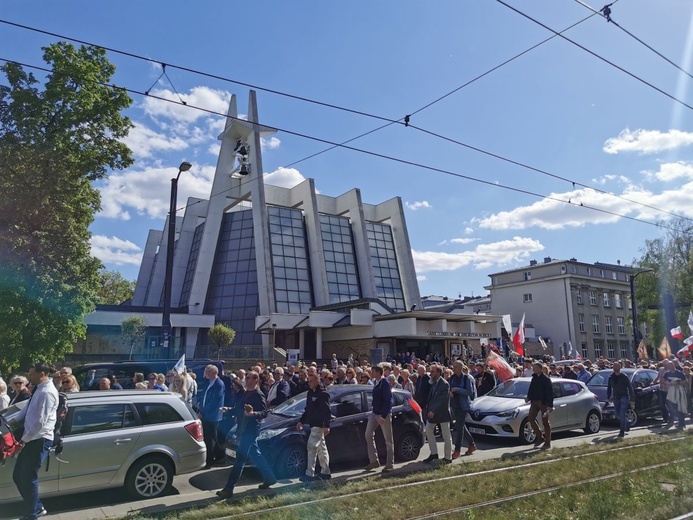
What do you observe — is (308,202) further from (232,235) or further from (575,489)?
(575,489)

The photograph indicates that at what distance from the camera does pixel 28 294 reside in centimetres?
1547

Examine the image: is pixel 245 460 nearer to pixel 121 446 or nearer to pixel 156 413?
pixel 156 413

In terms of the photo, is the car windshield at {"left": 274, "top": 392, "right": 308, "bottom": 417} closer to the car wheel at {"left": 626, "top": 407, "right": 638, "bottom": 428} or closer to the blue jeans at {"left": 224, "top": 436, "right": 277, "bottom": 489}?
the blue jeans at {"left": 224, "top": 436, "right": 277, "bottom": 489}

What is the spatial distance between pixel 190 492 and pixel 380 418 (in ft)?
10.8

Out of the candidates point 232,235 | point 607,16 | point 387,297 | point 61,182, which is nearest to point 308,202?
point 232,235

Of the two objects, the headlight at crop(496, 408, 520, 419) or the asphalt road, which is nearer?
the asphalt road

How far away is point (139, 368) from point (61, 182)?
664cm

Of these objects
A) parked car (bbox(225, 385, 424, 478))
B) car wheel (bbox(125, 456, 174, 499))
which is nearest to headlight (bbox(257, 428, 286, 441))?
parked car (bbox(225, 385, 424, 478))

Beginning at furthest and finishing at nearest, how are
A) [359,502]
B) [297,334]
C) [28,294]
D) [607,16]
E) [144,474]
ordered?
[297,334]
[28,294]
[607,16]
[144,474]
[359,502]

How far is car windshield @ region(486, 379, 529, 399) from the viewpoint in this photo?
1269cm

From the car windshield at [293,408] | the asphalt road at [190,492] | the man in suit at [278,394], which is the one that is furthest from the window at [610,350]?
the car windshield at [293,408]

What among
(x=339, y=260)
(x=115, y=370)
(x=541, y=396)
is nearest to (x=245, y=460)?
(x=541, y=396)

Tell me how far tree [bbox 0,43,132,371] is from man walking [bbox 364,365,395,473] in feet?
39.0

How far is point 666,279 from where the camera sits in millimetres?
49219
